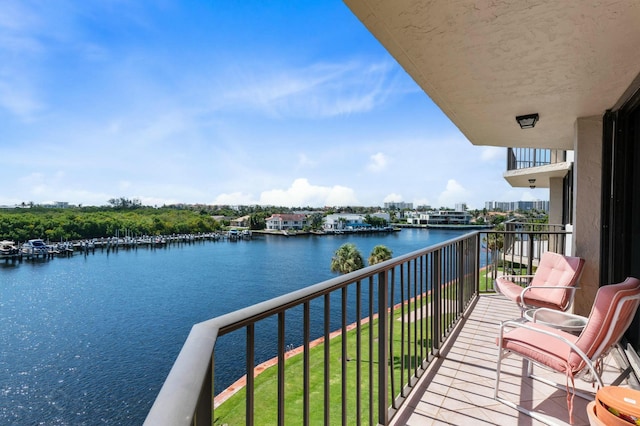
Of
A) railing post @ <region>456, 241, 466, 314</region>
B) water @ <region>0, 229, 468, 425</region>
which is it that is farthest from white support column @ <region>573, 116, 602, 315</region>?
water @ <region>0, 229, 468, 425</region>

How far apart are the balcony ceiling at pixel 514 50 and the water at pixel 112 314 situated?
59.6 feet

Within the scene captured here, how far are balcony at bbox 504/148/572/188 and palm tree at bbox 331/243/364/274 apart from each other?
75.2ft

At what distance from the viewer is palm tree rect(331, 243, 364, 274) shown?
110 feet

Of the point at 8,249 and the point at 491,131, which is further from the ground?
the point at 491,131

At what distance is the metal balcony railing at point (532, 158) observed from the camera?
32.8ft

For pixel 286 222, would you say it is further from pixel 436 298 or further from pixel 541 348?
pixel 541 348

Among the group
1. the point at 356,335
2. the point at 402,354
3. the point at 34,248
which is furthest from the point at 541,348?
the point at 34,248

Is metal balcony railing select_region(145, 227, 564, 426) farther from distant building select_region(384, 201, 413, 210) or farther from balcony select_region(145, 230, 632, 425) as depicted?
distant building select_region(384, 201, 413, 210)

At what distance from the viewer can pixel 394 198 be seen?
8100 cm

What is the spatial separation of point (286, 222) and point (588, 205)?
217 ft

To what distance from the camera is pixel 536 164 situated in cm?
1041

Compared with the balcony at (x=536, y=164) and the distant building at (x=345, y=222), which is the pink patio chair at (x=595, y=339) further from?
the distant building at (x=345, y=222)

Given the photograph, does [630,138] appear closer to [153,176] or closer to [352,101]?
[352,101]

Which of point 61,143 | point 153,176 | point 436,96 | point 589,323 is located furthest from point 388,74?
point 153,176
